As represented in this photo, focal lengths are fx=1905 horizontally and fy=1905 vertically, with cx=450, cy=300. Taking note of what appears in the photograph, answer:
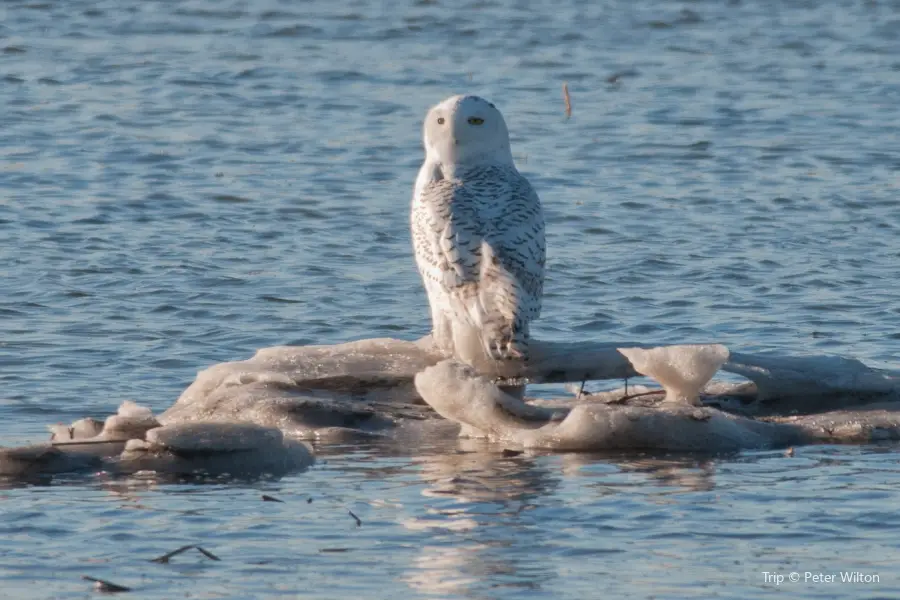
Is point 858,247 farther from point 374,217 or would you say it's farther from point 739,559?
point 739,559

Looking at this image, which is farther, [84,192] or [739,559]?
[84,192]

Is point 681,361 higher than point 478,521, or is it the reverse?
point 681,361

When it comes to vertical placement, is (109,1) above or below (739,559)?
above

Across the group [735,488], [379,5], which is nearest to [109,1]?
[379,5]

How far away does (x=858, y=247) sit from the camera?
12.6 meters

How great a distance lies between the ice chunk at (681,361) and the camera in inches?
307

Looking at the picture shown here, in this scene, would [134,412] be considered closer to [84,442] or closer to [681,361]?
[84,442]

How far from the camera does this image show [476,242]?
8422mm

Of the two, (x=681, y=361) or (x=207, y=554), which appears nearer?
(x=207, y=554)

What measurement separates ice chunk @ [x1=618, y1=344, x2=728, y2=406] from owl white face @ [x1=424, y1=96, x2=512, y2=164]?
1.72m

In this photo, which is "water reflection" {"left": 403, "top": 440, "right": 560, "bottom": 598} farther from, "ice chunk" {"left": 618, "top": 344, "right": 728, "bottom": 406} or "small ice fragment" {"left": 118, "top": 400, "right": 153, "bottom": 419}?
"small ice fragment" {"left": 118, "top": 400, "right": 153, "bottom": 419}

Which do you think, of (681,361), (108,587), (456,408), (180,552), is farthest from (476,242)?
(108,587)

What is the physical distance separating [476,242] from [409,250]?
13.7 ft

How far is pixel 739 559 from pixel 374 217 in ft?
25.6
